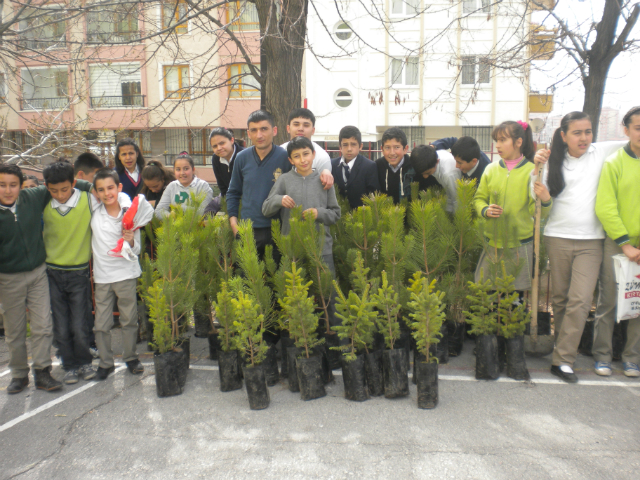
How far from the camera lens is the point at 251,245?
357 centimetres

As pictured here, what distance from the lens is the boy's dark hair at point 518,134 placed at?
402 cm

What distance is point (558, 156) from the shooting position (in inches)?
152

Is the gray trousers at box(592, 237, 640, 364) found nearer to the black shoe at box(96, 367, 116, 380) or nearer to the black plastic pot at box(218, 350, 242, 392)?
the black plastic pot at box(218, 350, 242, 392)

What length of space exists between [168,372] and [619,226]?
350 cm

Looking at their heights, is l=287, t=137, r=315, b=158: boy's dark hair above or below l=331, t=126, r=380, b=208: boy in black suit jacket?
above

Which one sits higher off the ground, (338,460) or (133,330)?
(133,330)

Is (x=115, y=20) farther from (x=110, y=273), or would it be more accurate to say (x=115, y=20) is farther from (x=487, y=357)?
(x=487, y=357)

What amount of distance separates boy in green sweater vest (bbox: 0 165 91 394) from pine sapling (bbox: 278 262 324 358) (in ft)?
6.38

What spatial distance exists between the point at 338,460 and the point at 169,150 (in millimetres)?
24674

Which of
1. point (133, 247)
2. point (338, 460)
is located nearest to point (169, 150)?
point (133, 247)

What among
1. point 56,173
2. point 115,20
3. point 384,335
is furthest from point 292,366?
point 115,20

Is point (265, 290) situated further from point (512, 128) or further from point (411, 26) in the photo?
point (411, 26)

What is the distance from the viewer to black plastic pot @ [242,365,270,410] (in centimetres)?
337

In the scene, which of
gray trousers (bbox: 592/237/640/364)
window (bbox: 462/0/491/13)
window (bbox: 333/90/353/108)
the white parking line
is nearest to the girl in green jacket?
gray trousers (bbox: 592/237/640/364)
